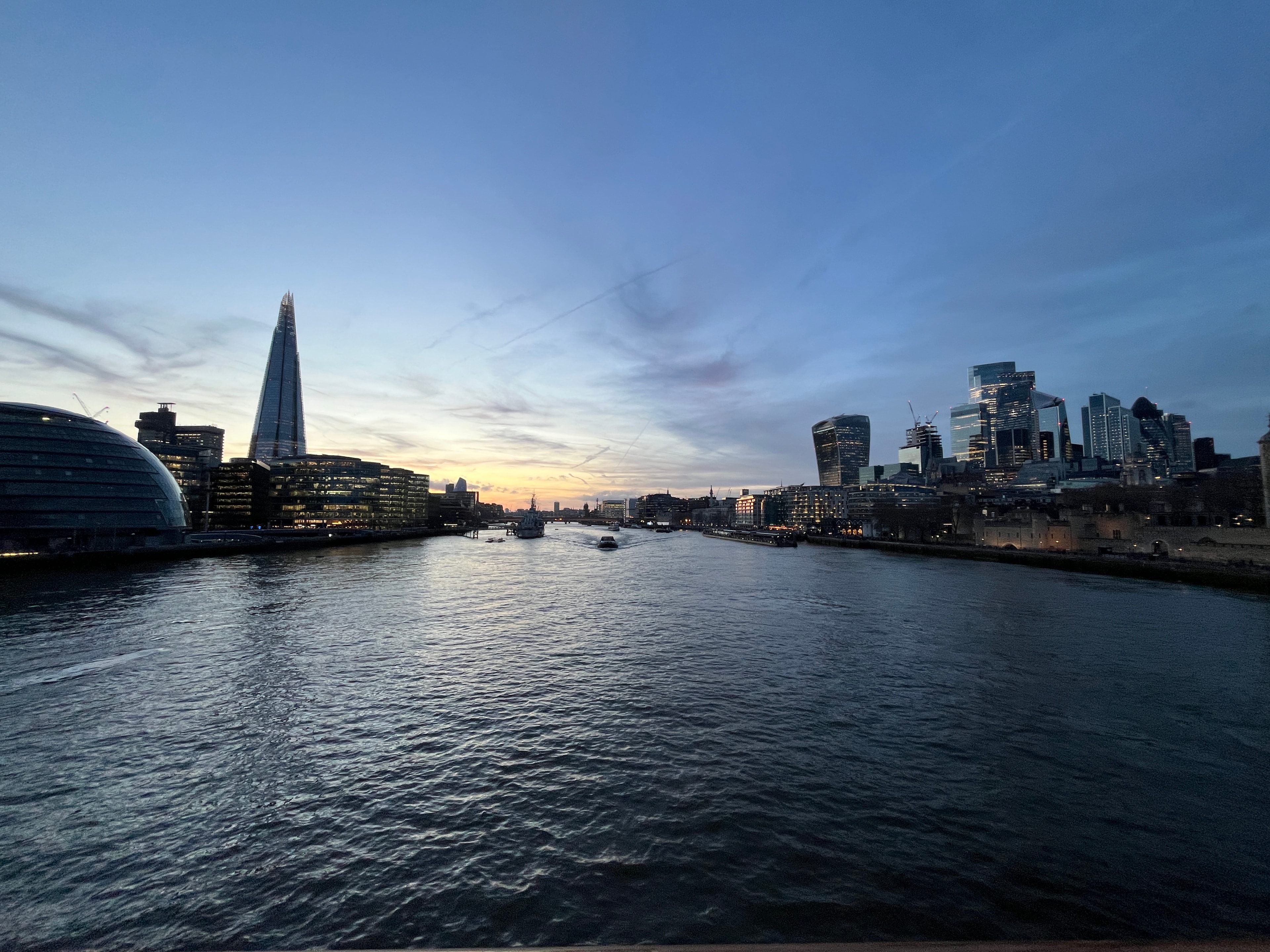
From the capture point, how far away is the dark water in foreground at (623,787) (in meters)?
9.80

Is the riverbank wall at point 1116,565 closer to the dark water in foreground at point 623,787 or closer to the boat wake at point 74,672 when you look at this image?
the dark water in foreground at point 623,787

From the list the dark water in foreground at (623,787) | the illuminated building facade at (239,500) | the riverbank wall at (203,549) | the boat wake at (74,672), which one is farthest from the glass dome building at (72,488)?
the illuminated building facade at (239,500)

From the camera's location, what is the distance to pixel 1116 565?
75.7 metres

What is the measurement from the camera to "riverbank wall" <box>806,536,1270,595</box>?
6069 centimetres

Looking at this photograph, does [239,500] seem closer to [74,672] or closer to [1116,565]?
[74,672]

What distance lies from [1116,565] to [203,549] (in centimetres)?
15920

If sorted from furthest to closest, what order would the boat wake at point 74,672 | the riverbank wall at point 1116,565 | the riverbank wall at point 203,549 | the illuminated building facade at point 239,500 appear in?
the illuminated building facade at point 239,500, the riverbank wall at point 203,549, the riverbank wall at point 1116,565, the boat wake at point 74,672

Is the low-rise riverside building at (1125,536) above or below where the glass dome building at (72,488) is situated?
below

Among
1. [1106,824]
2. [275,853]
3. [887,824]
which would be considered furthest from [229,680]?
[1106,824]

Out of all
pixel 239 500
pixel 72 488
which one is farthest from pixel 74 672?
pixel 239 500

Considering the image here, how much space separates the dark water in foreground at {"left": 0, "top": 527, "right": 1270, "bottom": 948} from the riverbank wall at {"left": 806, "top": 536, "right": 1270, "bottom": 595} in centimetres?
4048

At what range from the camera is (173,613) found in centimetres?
4094

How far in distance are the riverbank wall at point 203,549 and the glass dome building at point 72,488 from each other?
5463 mm

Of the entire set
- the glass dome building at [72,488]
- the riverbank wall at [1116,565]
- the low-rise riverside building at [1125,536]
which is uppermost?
the glass dome building at [72,488]
